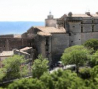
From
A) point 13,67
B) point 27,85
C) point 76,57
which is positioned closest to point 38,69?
point 13,67

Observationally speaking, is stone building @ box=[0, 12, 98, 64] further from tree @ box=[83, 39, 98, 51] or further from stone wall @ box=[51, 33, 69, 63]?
tree @ box=[83, 39, 98, 51]

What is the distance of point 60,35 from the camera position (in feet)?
218

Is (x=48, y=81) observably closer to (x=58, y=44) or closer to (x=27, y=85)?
(x=27, y=85)

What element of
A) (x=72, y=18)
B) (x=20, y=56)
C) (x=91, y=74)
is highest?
(x=72, y=18)

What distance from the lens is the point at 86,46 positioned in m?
66.8

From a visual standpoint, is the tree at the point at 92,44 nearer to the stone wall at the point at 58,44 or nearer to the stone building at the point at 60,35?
the stone building at the point at 60,35

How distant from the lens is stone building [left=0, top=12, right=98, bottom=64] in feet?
210

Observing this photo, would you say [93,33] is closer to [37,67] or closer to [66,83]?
[37,67]

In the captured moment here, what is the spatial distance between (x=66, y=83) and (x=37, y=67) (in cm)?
871

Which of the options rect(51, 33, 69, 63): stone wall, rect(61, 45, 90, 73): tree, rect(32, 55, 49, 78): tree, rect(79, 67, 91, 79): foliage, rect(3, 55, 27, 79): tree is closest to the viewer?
rect(3, 55, 27, 79): tree

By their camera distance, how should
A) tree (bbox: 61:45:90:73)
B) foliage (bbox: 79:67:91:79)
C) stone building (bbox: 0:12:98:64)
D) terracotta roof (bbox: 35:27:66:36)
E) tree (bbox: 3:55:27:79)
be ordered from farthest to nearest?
stone building (bbox: 0:12:98:64) < terracotta roof (bbox: 35:27:66:36) < tree (bbox: 61:45:90:73) < foliage (bbox: 79:67:91:79) < tree (bbox: 3:55:27:79)

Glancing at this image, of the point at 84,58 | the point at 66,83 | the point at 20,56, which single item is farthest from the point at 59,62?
the point at 66,83

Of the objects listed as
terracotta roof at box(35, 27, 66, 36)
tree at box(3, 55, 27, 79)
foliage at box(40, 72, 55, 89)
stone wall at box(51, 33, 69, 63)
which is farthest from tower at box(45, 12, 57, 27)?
foliage at box(40, 72, 55, 89)

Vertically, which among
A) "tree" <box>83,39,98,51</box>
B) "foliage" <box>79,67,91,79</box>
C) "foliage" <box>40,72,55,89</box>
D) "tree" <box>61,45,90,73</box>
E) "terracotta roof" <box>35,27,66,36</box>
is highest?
"terracotta roof" <box>35,27,66,36</box>
